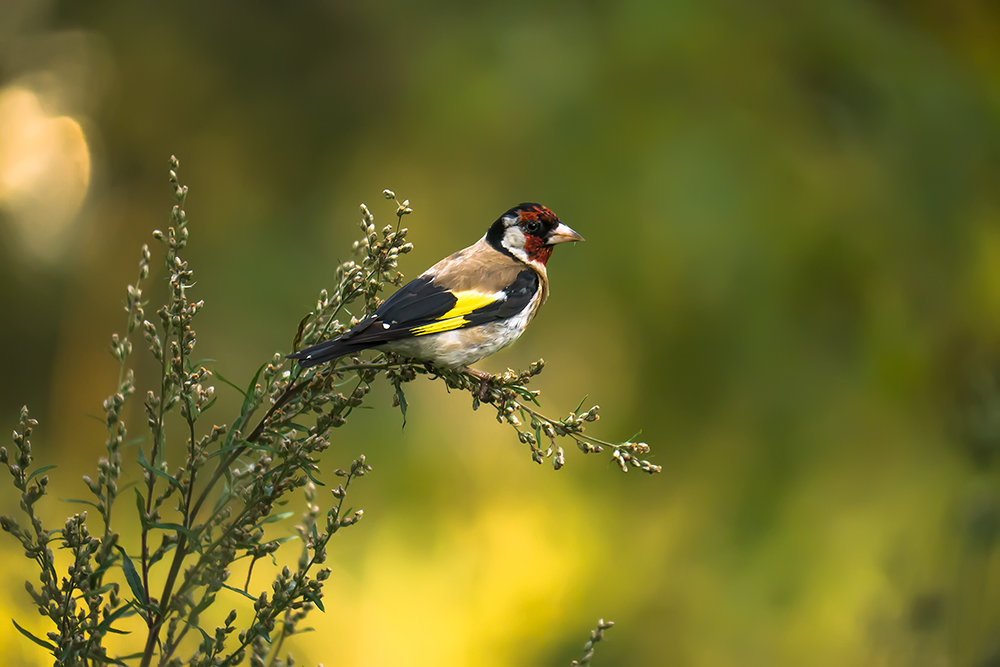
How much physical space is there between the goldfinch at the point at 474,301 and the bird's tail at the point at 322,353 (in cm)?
3

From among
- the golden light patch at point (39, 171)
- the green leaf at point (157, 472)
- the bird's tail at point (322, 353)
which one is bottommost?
the green leaf at point (157, 472)

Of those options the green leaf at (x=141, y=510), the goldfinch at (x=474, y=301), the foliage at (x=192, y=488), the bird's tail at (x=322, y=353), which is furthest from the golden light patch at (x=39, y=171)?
the green leaf at (x=141, y=510)

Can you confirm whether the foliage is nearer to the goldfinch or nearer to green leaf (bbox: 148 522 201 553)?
green leaf (bbox: 148 522 201 553)

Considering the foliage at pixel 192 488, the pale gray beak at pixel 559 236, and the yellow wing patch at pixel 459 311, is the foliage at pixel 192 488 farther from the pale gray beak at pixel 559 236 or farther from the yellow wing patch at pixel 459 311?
the pale gray beak at pixel 559 236

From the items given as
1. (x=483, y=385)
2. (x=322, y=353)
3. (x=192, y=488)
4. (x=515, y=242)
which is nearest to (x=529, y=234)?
(x=515, y=242)

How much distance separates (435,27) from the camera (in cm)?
571

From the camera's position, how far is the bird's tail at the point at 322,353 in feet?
5.04

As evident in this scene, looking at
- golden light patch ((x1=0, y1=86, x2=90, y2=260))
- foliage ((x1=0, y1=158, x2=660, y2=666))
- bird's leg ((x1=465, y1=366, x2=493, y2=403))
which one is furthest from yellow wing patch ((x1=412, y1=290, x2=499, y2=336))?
golden light patch ((x1=0, y1=86, x2=90, y2=260))

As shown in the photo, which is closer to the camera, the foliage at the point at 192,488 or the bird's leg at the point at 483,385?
the foliage at the point at 192,488

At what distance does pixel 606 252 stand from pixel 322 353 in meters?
3.56

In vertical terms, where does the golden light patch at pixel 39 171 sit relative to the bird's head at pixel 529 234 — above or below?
above

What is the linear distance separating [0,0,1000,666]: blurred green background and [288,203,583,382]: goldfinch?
176 centimetres

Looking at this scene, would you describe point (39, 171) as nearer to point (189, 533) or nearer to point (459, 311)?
point (459, 311)

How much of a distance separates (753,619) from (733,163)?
2588 millimetres
